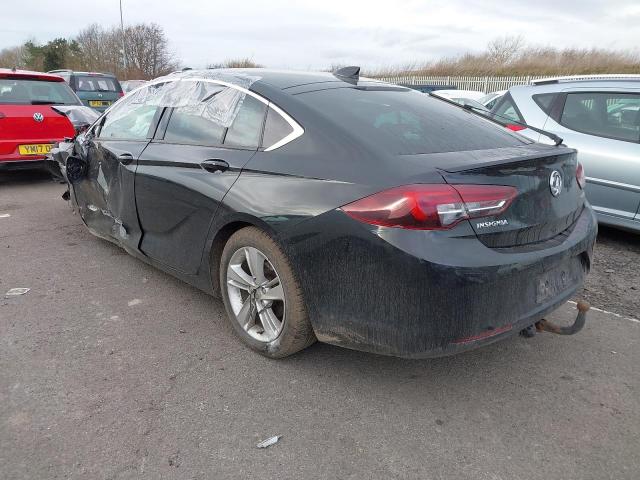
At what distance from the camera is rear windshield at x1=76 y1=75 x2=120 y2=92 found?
14.7 metres

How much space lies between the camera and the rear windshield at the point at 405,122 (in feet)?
8.16

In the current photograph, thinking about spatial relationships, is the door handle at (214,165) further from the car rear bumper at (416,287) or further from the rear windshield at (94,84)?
the rear windshield at (94,84)

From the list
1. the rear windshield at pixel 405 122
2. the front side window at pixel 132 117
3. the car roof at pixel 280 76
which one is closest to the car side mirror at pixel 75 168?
the front side window at pixel 132 117

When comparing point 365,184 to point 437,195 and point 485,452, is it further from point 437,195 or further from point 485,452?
point 485,452

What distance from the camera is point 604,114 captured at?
199 inches

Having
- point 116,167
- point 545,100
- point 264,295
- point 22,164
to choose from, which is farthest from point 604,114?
point 22,164

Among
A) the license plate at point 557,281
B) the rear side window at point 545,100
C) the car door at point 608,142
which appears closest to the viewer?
the license plate at point 557,281

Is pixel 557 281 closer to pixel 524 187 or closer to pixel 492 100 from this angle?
pixel 524 187

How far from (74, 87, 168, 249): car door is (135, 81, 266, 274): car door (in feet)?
0.48

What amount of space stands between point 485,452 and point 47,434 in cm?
190

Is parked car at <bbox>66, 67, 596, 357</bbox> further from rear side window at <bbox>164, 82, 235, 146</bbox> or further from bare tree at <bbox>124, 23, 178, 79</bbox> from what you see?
bare tree at <bbox>124, 23, 178, 79</bbox>

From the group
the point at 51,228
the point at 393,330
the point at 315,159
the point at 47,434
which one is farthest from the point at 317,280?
the point at 51,228

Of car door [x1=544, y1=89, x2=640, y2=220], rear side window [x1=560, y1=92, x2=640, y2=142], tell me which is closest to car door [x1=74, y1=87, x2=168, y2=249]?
car door [x1=544, y1=89, x2=640, y2=220]

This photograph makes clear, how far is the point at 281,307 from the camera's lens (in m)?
2.80
